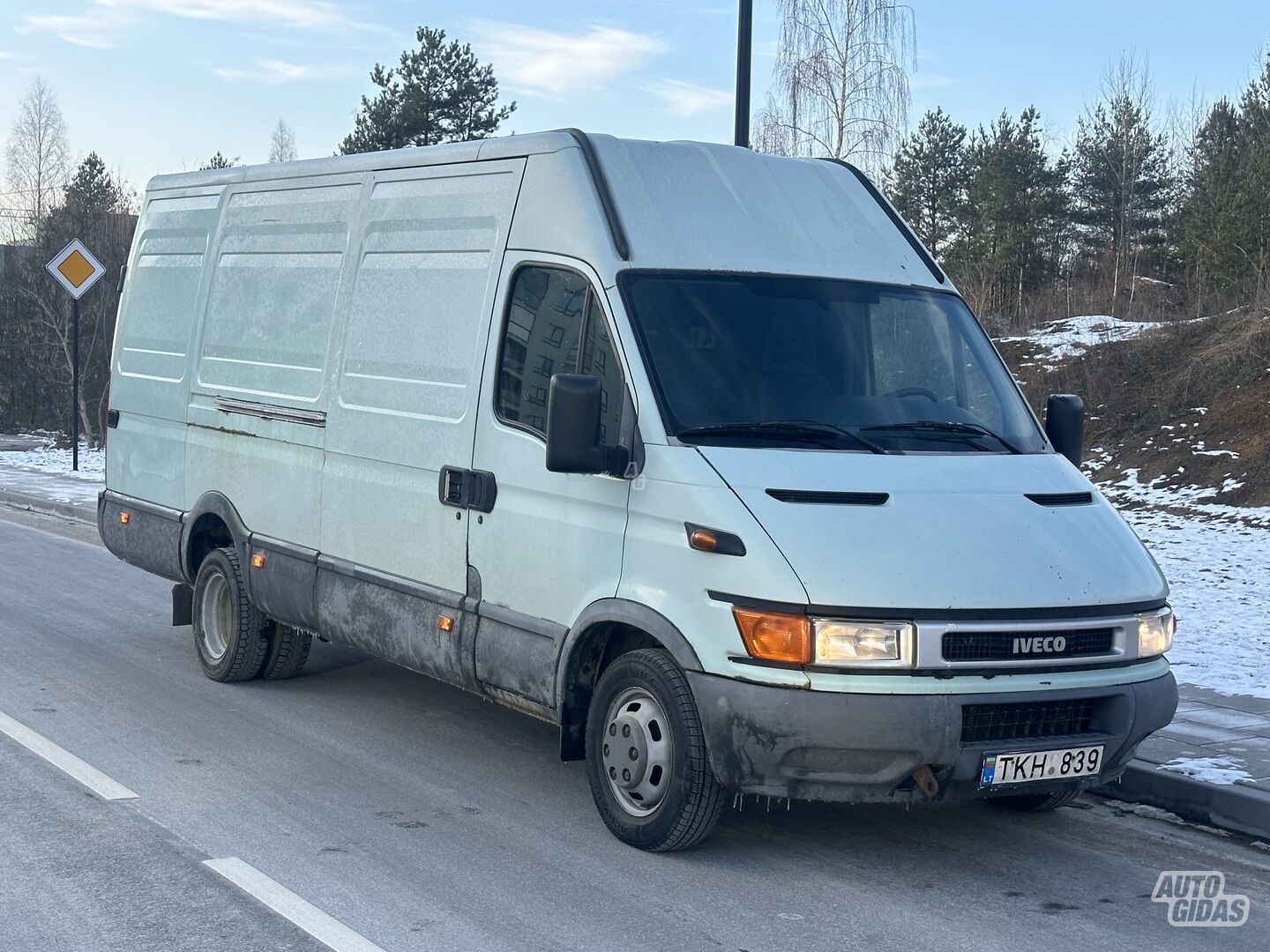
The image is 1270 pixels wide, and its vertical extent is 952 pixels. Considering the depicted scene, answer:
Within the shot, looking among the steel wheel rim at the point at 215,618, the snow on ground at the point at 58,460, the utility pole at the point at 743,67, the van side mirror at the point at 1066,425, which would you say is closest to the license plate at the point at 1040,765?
the van side mirror at the point at 1066,425

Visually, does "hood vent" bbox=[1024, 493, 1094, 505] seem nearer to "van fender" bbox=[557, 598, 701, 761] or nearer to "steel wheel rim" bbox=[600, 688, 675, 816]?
"van fender" bbox=[557, 598, 701, 761]

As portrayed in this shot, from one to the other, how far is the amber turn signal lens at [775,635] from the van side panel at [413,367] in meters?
1.75

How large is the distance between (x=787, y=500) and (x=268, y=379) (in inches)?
149

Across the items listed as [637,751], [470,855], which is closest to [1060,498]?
[637,751]

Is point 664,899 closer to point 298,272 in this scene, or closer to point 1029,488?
point 1029,488

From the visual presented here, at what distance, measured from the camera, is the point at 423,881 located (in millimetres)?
5125

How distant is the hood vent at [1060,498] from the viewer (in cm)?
556

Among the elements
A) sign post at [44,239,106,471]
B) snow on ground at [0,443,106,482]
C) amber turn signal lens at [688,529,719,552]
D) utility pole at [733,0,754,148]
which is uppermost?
utility pole at [733,0,754,148]

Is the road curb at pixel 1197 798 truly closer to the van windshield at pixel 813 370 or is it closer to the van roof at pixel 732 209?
the van windshield at pixel 813 370

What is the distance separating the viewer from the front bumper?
497cm

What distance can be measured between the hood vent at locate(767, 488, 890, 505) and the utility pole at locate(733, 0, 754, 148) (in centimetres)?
741

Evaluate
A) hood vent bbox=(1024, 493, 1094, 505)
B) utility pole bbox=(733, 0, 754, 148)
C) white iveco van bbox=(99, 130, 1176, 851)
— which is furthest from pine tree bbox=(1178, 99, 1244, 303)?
hood vent bbox=(1024, 493, 1094, 505)

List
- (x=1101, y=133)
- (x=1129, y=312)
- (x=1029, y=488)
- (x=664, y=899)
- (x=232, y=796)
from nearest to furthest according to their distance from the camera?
1. (x=664, y=899)
2. (x=1029, y=488)
3. (x=232, y=796)
4. (x=1129, y=312)
5. (x=1101, y=133)

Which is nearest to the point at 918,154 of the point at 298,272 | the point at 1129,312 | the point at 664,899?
the point at 1129,312
